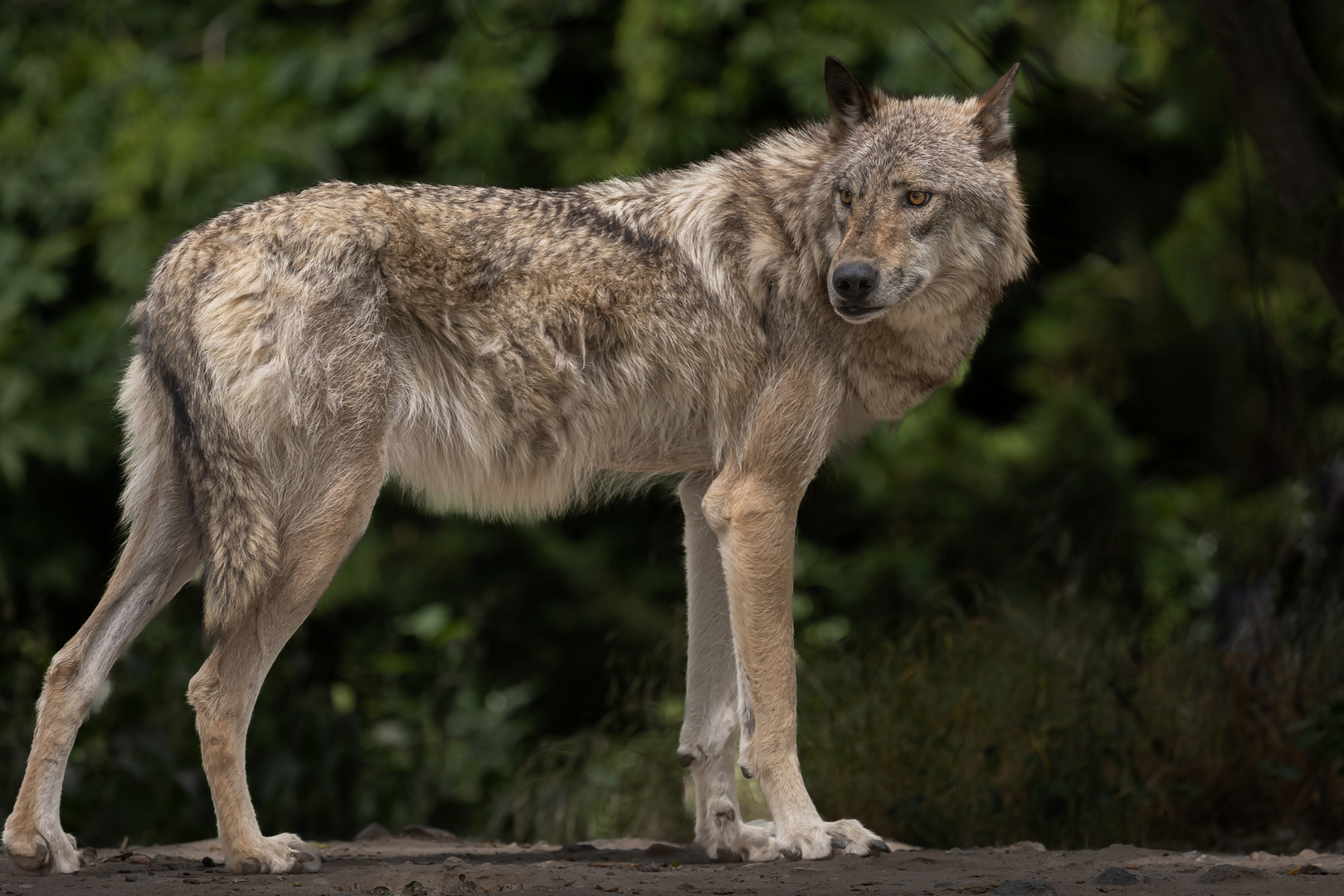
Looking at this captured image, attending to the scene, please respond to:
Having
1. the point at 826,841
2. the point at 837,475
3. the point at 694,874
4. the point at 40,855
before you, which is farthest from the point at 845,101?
the point at 40,855

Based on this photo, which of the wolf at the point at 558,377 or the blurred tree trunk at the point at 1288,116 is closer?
the wolf at the point at 558,377

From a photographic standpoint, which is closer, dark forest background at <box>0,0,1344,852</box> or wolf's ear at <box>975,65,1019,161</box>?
wolf's ear at <box>975,65,1019,161</box>

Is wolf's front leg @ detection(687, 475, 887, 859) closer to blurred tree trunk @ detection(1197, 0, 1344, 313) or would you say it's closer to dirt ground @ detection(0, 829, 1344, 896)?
dirt ground @ detection(0, 829, 1344, 896)

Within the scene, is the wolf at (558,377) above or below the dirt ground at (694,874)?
above

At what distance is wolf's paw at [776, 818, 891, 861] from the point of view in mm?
4227

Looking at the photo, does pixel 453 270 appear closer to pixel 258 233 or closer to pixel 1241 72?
pixel 258 233

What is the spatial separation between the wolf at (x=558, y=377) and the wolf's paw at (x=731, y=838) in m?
0.01

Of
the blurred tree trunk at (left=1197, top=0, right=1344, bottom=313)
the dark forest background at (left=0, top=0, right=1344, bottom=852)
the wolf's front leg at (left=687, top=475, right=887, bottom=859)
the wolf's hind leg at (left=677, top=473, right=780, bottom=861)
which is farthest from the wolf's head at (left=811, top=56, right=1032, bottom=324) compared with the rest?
the blurred tree trunk at (left=1197, top=0, right=1344, bottom=313)

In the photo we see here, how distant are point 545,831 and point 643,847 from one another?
60.4 inches

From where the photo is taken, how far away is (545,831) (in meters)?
6.49

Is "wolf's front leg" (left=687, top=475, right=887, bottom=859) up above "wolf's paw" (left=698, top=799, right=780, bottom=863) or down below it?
above

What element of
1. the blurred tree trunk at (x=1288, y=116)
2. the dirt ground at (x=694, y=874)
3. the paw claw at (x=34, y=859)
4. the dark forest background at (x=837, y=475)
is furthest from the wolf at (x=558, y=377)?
the blurred tree trunk at (x=1288, y=116)

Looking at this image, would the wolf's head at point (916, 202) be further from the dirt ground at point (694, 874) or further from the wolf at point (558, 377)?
the dirt ground at point (694, 874)

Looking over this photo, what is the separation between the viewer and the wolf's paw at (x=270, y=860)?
401 centimetres
